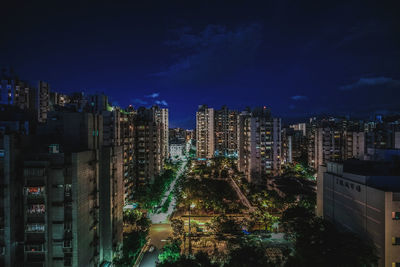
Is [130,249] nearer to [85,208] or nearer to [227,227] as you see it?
[85,208]

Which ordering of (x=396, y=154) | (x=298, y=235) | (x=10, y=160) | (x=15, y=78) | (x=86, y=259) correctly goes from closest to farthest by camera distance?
1. (x=10, y=160)
2. (x=86, y=259)
3. (x=298, y=235)
4. (x=396, y=154)
5. (x=15, y=78)

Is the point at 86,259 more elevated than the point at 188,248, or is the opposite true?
the point at 86,259

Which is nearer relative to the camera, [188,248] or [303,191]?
[188,248]

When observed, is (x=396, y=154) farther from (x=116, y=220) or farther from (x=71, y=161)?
(x=71, y=161)

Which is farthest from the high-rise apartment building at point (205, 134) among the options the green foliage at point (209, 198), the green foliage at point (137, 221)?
the green foliage at point (137, 221)

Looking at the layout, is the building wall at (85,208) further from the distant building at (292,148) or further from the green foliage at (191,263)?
the distant building at (292,148)

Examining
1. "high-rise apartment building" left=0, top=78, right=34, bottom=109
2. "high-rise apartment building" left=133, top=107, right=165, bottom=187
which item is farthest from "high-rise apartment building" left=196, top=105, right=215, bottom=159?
"high-rise apartment building" left=0, top=78, right=34, bottom=109

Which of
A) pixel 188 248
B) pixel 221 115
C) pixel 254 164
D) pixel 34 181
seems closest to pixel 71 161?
pixel 34 181
